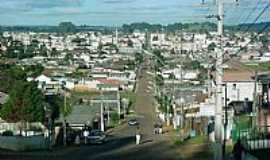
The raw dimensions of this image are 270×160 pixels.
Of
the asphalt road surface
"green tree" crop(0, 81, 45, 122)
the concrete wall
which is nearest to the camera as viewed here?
the asphalt road surface

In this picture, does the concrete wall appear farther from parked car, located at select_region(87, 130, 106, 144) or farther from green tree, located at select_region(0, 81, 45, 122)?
green tree, located at select_region(0, 81, 45, 122)

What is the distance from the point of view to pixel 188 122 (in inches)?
2454

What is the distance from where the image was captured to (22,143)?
4366cm

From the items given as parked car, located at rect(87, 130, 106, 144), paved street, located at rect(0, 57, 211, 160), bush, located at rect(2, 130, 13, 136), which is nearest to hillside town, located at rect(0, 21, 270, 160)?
bush, located at rect(2, 130, 13, 136)

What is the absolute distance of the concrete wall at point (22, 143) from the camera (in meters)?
42.9

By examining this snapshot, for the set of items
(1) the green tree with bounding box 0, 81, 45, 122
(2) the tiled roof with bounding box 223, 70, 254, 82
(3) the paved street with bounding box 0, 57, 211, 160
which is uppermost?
(2) the tiled roof with bounding box 223, 70, 254, 82

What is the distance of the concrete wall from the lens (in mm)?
42906

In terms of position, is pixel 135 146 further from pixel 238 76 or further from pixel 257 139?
pixel 238 76

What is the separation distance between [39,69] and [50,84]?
1571 cm

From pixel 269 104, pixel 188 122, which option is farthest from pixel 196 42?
pixel 269 104

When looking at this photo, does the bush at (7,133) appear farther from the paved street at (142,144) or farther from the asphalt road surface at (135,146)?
the paved street at (142,144)

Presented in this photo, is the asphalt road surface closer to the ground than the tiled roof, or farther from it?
closer to the ground

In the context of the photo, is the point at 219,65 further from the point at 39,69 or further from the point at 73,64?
the point at 73,64

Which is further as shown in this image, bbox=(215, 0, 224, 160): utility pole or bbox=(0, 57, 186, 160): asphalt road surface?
bbox=(0, 57, 186, 160): asphalt road surface
